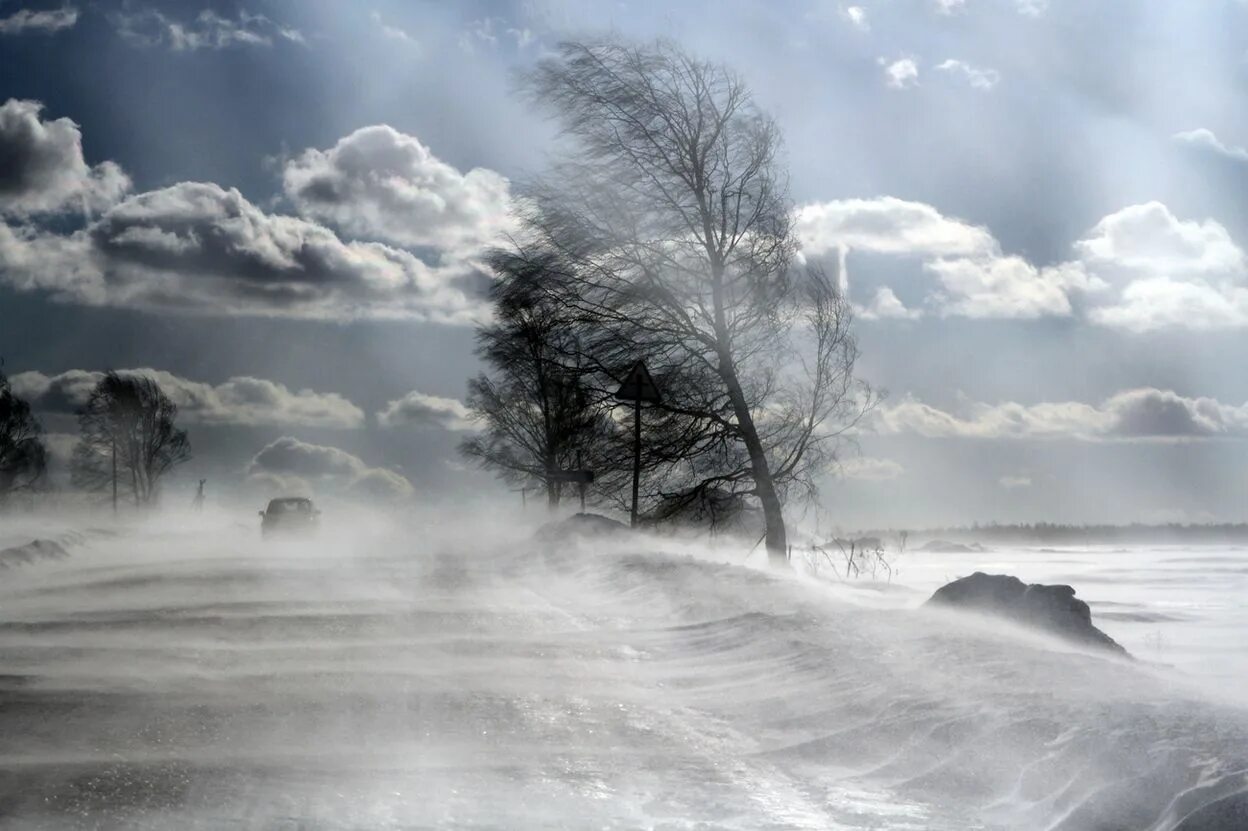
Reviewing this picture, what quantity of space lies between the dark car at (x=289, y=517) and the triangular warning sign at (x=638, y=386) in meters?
22.1

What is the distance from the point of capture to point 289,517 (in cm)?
3878

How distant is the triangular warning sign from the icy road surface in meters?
7.49

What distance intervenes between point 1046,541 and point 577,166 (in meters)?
22.2

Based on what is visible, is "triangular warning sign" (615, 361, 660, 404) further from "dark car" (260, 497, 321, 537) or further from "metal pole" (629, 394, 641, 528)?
"dark car" (260, 497, 321, 537)

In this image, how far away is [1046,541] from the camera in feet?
121

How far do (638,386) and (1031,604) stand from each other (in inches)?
349

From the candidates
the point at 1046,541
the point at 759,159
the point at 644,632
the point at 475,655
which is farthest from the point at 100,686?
the point at 1046,541

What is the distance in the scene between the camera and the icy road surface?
16.7ft

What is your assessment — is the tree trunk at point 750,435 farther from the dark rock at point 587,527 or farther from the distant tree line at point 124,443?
the distant tree line at point 124,443

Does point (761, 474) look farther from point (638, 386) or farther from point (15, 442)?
point (15, 442)

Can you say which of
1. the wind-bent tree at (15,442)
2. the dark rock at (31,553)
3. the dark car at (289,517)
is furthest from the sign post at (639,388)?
the wind-bent tree at (15,442)

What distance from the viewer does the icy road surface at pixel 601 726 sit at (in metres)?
5.10

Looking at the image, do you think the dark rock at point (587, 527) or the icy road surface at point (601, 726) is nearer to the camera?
the icy road surface at point (601, 726)

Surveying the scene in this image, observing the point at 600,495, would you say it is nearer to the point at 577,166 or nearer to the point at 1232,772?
the point at 577,166
